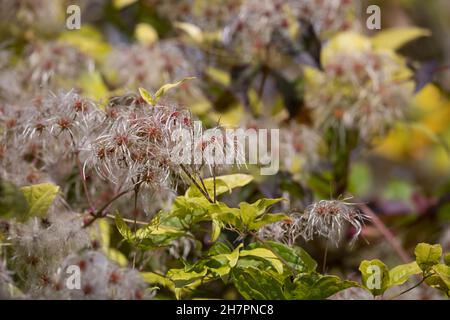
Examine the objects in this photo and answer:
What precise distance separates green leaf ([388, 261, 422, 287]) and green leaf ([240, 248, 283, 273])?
0.47ft

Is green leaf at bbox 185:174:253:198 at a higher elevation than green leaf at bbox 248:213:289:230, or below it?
higher

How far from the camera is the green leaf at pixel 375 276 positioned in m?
0.92

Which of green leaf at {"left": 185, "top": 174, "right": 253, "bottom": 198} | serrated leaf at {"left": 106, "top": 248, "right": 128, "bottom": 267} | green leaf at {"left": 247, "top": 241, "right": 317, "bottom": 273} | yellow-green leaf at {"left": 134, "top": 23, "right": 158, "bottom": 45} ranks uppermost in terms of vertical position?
yellow-green leaf at {"left": 134, "top": 23, "right": 158, "bottom": 45}

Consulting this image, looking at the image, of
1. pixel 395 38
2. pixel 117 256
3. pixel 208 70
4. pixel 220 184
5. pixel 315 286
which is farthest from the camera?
pixel 395 38

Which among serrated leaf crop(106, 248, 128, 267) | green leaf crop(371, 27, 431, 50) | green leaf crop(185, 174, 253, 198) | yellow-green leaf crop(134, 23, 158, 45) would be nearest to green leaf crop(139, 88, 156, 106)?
green leaf crop(185, 174, 253, 198)

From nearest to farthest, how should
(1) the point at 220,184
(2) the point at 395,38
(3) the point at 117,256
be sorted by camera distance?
(1) the point at 220,184, (3) the point at 117,256, (2) the point at 395,38

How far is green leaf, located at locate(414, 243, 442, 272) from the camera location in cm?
89

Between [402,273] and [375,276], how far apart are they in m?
0.04

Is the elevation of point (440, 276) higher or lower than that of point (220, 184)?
lower

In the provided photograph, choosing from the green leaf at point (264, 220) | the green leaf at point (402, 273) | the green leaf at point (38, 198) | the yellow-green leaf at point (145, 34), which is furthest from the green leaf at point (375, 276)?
the yellow-green leaf at point (145, 34)

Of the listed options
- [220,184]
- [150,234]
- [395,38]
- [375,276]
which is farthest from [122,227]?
[395,38]

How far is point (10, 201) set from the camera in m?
0.92

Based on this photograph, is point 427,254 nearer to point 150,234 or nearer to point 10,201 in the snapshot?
point 150,234

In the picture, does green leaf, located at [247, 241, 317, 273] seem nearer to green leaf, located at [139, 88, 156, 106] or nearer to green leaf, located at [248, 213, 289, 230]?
green leaf, located at [248, 213, 289, 230]
